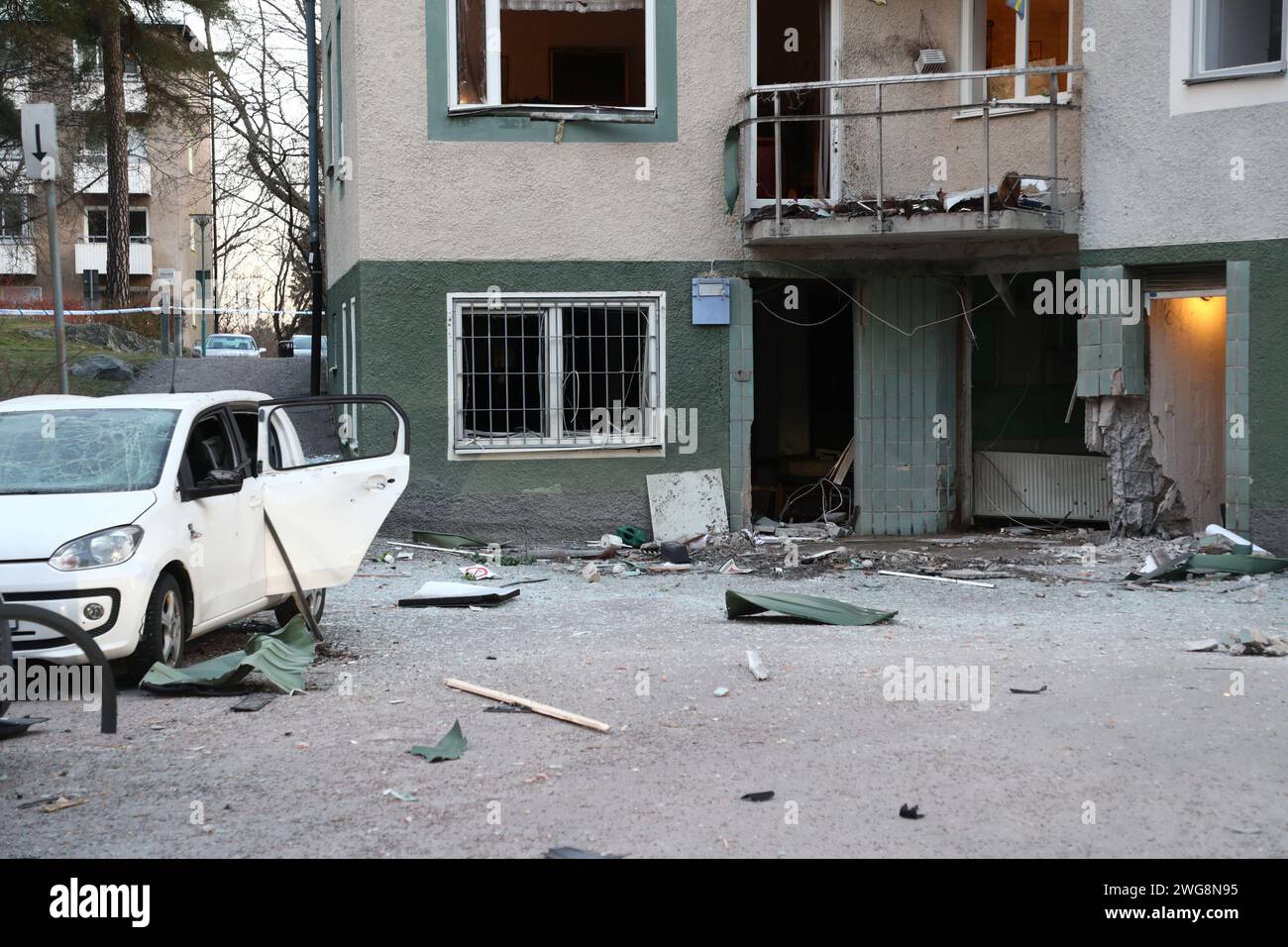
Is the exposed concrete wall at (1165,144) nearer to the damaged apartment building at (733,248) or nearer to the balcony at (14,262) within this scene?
the damaged apartment building at (733,248)

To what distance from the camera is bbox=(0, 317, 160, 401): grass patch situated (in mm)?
19453

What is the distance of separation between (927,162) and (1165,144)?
235cm

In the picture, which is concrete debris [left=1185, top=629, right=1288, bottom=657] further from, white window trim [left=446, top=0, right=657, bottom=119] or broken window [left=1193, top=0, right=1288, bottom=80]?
white window trim [left=446, top=0, right=657, bottom=119]

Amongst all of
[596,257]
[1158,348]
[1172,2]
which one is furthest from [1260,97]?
[596,257]

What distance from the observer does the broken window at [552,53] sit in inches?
568

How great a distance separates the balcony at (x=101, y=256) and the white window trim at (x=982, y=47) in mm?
43984

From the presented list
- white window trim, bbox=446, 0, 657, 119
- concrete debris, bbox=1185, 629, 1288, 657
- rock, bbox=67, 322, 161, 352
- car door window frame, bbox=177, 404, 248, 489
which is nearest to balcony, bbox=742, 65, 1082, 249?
white window trim, bbox=446, 0, 657, 119

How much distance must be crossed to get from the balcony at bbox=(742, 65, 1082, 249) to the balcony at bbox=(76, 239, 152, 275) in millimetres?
42851

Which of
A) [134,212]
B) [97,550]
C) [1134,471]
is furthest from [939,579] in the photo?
[134,212]

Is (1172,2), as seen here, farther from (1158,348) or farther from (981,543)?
(981,543)

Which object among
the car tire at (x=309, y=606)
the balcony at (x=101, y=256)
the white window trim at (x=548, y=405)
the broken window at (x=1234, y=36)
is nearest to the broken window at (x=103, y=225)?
the balcony at (x=101, y=256)

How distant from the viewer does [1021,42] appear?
1435cm

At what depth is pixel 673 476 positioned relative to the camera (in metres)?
14.7

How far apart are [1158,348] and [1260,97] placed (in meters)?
2.51
